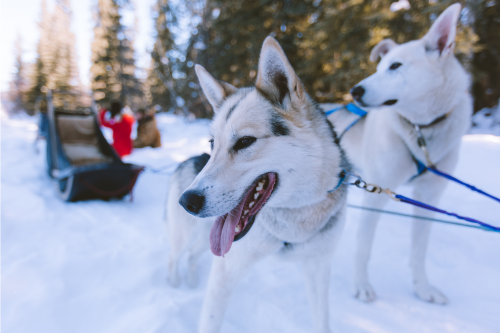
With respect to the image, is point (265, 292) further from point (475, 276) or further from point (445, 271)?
point (475, 276)

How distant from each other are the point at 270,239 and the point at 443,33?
6.55 ft

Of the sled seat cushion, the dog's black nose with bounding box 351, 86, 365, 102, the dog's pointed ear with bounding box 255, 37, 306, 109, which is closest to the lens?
the dog's pointed ear with bounding box 255, 37, 306, 109

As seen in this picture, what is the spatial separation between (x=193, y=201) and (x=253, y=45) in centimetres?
938

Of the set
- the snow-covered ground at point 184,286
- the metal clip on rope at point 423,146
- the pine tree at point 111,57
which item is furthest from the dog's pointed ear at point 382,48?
the pine tree at point 111,57

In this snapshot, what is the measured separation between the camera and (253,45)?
9094 mm

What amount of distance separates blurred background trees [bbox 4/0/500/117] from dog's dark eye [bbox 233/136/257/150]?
16.8ft

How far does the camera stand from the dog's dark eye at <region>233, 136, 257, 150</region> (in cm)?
117

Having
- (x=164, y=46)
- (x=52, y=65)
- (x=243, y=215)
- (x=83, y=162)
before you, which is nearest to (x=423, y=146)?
(x=243, y=215)

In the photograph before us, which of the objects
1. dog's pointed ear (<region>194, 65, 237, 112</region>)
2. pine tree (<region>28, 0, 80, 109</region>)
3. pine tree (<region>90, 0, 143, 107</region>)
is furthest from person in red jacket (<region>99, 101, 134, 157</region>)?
pine tree (<region>28, 0, 80, 109</region>)

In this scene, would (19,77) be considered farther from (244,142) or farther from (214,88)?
(244,142)

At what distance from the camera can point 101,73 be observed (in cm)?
1902

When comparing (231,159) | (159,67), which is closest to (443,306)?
(231,159)

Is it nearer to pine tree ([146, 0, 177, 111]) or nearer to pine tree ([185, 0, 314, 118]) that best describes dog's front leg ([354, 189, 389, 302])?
pine tree ([185, 0, 314, 118])

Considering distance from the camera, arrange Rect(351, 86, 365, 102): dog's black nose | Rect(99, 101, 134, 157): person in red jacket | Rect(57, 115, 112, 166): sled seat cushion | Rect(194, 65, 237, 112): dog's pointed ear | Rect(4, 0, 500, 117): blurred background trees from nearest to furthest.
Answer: Rect(194, 65, 237, 112): dog's pointed ear
Rect(351, 86, 365, 102): dog's black nose
Rect(57, 115, 112, 166): sled seat cushion
Rect(4, 0, 500, 117): blurred background trees
Rect(99, 101, 134, 157): person in red jacket
